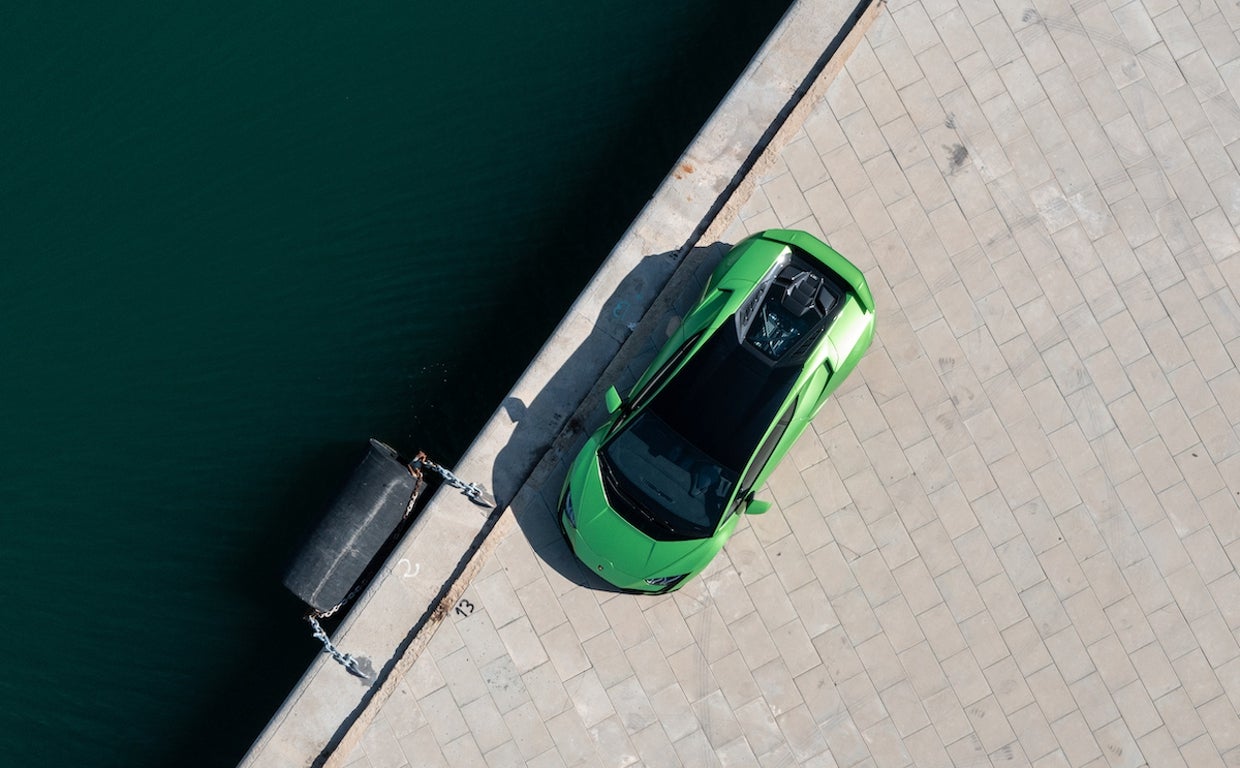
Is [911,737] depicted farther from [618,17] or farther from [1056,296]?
[618,17]

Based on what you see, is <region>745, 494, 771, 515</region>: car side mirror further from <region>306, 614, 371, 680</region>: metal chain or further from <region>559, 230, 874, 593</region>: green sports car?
<region>306, 614, 371, 680</region>: metal chain

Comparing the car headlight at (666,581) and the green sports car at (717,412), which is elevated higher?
the green sports car at (717,412)

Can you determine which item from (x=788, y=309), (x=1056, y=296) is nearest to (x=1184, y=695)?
(x=1056, y=296)

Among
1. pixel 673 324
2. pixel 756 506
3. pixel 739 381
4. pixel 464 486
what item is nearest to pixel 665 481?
pixel 756 506

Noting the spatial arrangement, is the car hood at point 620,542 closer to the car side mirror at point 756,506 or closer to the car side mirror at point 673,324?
the car side mirror at point 756,506

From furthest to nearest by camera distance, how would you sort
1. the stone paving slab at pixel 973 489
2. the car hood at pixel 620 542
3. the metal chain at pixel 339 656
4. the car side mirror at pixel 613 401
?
the stone paving slab at pixel 973 489, the metal chain at pixel 339 656, the car hood at pixel 620 542, the car side mirror at pixel 613 401

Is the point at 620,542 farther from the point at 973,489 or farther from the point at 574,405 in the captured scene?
the point at 973,489

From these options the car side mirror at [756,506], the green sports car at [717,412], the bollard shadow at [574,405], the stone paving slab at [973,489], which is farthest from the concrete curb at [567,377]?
the car side mirror at [756,506]
